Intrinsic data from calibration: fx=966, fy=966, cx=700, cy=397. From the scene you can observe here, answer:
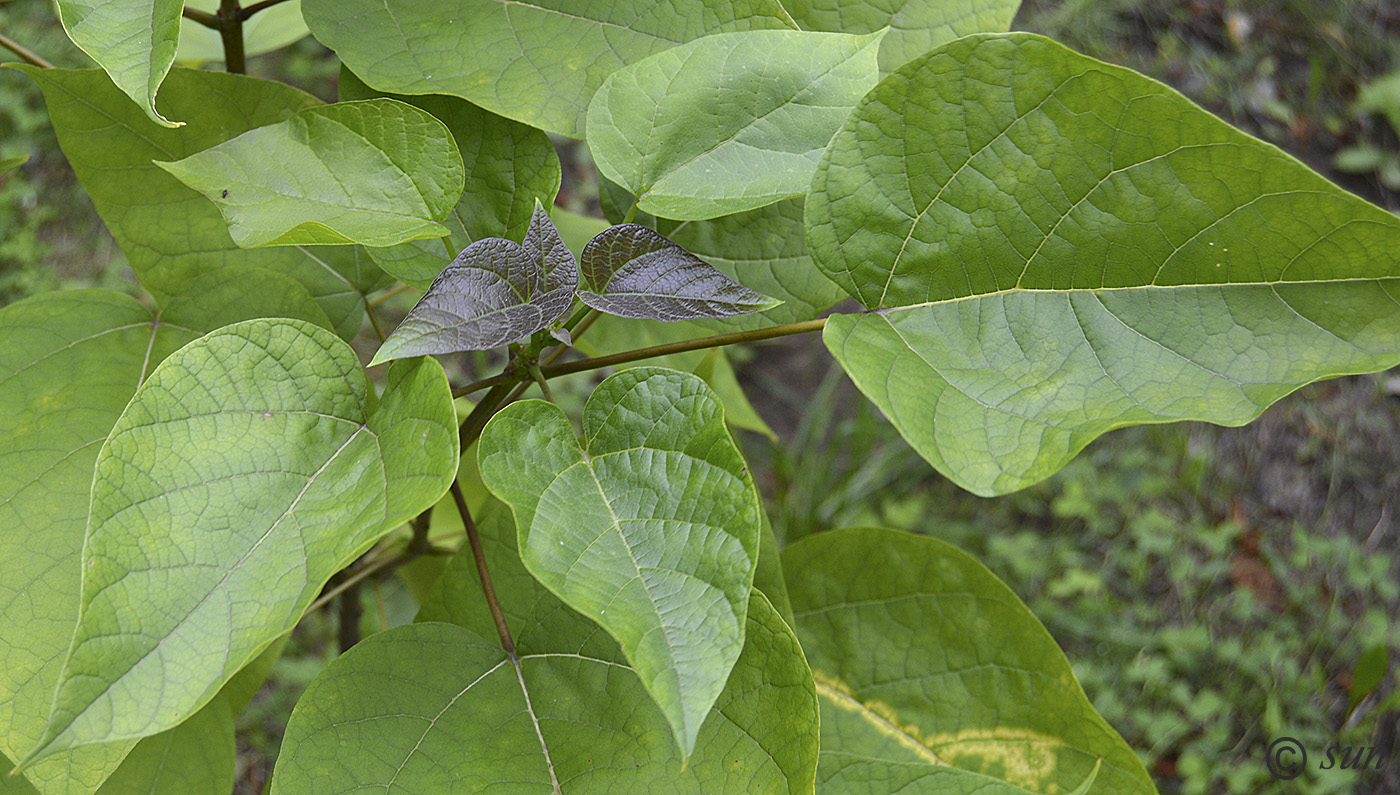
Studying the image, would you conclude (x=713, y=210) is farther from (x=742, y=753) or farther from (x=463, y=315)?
(x=742, y=753)

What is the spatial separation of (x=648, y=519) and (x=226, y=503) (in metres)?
0.21

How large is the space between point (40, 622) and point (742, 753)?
410 mm

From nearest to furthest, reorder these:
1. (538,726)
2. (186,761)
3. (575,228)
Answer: (538,726)
(186,761)
(575,228)

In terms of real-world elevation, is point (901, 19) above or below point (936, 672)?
above

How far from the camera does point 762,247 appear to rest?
2.38 feet

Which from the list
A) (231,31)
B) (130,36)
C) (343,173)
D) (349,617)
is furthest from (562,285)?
(349,617)

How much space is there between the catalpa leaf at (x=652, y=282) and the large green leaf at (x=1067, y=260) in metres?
0.06

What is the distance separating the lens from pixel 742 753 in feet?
1.83

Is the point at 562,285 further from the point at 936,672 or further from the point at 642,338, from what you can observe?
the point at 936,672

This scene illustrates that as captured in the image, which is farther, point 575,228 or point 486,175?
point 575,228

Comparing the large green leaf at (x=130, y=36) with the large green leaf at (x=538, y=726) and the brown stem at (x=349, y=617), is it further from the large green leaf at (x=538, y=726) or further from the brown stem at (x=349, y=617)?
the brown stem at (x=349, y=617)

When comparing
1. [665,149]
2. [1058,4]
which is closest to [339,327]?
[665,149]

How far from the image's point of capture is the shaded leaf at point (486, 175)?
0.64 m

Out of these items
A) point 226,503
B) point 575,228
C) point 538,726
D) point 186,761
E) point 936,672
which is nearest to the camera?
point 226,503
